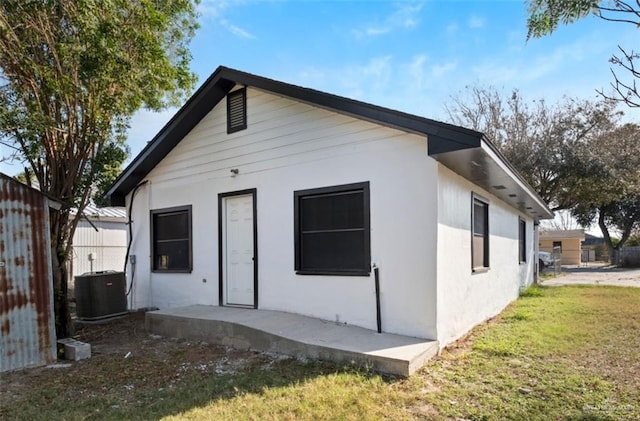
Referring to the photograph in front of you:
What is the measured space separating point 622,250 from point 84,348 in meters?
32.4

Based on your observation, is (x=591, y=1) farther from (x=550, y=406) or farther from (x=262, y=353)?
(x=262, y=353)

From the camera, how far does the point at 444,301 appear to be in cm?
567

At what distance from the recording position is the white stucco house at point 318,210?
220 inches

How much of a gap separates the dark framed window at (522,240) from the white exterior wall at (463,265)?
2.46 meters

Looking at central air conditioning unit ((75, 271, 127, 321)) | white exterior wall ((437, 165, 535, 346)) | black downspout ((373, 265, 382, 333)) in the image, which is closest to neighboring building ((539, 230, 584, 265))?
white exterior wall ((437, 165, 535, 346))

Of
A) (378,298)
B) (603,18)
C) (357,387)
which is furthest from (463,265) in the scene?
(603,18)

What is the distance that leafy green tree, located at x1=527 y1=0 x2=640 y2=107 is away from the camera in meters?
2.62

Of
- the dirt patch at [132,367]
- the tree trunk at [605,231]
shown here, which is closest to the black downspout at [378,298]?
the dirt patch at [132,367]

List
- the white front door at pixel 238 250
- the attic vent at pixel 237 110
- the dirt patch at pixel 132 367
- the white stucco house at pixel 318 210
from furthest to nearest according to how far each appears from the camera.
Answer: the attic vent at pixel 237 110 < the white front door at pixel 238 250 < the white stucco house at pixel 318 210 < the dirt patch at pixel 132 367

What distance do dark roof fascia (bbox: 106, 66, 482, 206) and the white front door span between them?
6.06 feet

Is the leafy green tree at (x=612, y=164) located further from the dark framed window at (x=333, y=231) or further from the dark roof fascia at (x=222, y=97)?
the dark roof fascia at (x=222, y=97)

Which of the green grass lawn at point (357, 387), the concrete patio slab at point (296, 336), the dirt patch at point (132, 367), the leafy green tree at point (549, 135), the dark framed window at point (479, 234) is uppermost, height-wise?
the leafy green tree at point (549, 135)

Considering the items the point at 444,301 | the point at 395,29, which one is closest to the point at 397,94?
the point at 395,29

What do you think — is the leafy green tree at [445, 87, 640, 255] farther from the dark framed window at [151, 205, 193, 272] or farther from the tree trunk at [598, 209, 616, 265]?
the dark framed window at [151, 205, 193, 272]
